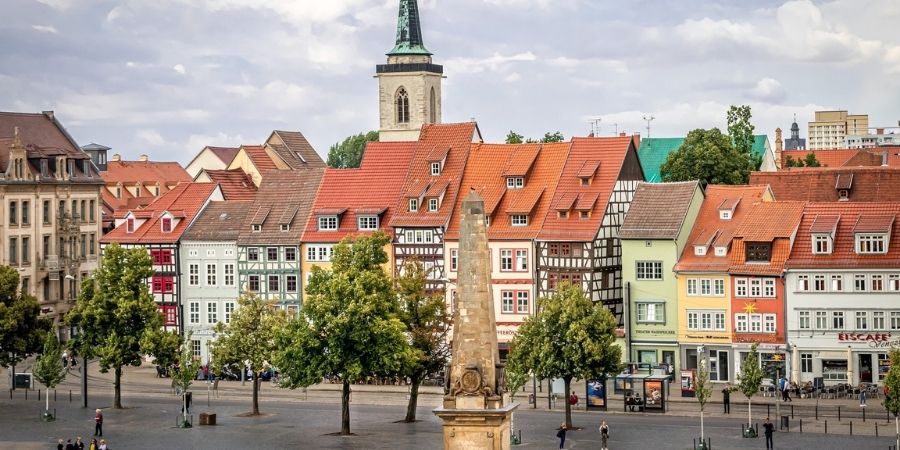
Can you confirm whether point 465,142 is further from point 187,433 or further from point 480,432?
point 480,432

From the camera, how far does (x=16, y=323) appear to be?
11262 cm

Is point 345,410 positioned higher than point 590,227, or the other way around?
point 590,227

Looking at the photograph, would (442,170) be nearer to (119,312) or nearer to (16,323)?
(119,312)

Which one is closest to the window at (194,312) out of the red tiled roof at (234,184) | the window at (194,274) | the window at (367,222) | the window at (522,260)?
the window at (194,274)

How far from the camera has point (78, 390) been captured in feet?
395

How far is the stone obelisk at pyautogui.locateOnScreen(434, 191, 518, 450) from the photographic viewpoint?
58875mm

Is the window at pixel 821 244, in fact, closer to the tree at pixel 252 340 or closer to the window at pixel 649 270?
the window at pixel 649 270

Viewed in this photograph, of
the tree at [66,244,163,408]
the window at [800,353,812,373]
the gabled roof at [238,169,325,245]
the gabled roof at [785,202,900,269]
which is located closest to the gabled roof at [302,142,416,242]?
the gabled roof at [238,169,325,245]

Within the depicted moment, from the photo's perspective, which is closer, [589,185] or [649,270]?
[649,270]

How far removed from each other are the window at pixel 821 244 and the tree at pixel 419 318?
24931 millimetres

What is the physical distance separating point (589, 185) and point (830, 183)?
1764 centimetres

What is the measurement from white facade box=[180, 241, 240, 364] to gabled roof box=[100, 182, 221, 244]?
6.41 feet

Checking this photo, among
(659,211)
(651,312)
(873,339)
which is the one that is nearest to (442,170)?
(659,211)

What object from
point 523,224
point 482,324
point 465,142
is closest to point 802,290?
point 523,224
